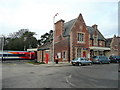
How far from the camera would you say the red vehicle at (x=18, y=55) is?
36481 millimetres

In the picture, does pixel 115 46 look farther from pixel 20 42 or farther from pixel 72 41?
pixel 20 42

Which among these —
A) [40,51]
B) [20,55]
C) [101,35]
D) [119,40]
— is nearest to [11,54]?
[20,55]

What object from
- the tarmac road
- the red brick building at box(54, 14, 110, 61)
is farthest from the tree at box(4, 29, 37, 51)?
the tarmac road

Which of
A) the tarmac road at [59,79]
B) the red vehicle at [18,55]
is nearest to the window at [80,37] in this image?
the tarmac road at [59,79]

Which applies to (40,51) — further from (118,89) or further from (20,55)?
(118,89)

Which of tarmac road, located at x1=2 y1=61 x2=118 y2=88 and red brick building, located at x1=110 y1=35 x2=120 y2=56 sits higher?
red brick building, located at x1=110 y1=35 x2=120 y2=56

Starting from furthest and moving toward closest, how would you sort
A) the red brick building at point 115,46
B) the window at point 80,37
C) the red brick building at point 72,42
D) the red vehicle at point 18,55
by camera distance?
the red brick building at point 115,46 < the red vehicle at point 18,55 < the window at point 80,37 < the red brick building at point 72,42

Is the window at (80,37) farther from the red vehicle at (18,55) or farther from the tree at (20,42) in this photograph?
the tree at (20,42)

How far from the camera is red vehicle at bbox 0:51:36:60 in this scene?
3648cm

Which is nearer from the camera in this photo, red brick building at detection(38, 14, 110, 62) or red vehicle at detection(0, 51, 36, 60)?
red brick building at detection(38, 14, 110, 62)

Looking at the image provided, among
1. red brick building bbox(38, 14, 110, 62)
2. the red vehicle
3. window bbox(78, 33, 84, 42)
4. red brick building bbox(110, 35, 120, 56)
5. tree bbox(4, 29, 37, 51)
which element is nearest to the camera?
red brick building bbox(38, 14, 110, 62)

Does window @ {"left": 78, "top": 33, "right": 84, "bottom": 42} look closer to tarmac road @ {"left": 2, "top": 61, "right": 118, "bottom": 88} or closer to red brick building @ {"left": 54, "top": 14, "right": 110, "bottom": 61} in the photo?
red brick building @ {"left": 54, "top": 14, "right": 110, "bottom": 61}

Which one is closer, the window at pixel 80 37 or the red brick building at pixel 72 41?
the red brick building at pixel 72 41

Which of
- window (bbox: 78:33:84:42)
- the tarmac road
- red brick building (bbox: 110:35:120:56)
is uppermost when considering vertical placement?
A: window (bbox: 78:33:84:42)
